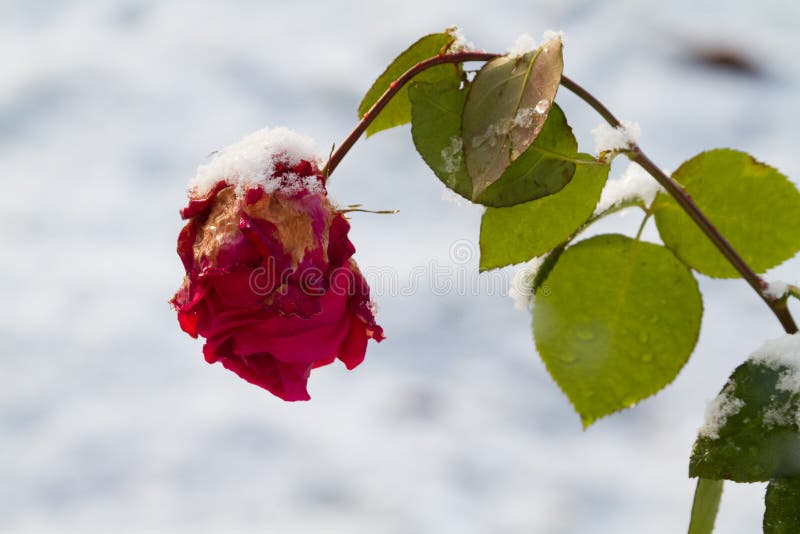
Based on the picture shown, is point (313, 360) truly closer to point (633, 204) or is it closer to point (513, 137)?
point (513, 137)

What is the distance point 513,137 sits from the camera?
0.56 m

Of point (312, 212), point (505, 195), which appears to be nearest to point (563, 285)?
point (505, 195)

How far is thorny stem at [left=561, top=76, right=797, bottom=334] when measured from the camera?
63cm

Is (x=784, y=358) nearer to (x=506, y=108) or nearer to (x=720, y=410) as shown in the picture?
(x=720, y=410)

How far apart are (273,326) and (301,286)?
33 mm

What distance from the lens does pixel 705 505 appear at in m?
0.64

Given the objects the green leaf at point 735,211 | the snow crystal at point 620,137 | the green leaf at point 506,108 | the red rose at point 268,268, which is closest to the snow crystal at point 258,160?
the red rose at point 268,268

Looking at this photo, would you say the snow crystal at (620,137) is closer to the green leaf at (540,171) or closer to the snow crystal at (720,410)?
the green leaf at (540,171)

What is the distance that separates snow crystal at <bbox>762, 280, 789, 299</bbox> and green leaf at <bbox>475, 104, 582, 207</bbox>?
6.5 inches

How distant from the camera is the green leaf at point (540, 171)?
591 mm

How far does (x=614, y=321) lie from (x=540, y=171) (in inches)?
7.1

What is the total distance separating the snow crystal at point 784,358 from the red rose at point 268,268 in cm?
26

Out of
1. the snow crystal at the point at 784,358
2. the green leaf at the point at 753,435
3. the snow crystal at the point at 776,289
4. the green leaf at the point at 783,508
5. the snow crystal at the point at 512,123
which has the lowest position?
the green leaf at the point at 783,508

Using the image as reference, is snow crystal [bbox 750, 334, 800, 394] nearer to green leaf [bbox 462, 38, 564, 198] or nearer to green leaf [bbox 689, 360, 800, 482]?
green leaf [bbox 689, 360, 800, 482]
